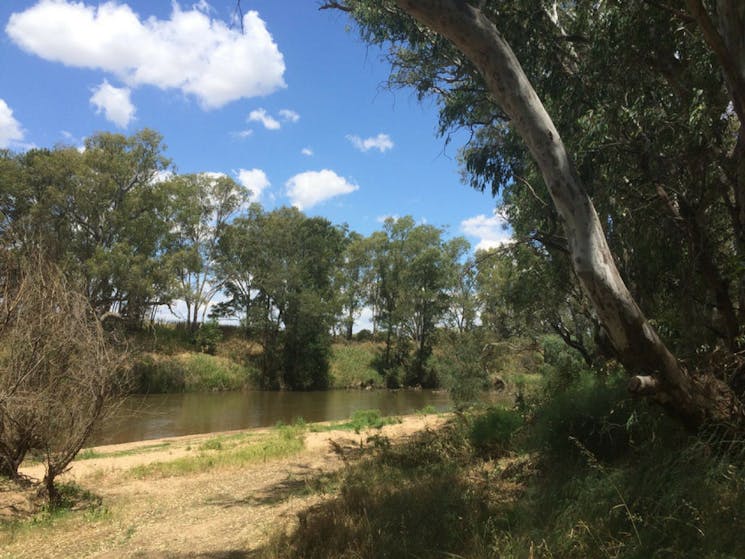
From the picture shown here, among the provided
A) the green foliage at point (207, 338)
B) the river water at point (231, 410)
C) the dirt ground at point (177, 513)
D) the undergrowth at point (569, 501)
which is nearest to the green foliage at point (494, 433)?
the undergrowth at point (569, 501)

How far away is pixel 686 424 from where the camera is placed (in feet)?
14.9

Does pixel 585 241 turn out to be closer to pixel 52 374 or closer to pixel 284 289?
pixel 52 374

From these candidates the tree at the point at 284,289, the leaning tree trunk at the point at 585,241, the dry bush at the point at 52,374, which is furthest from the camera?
the tree at the point at 284,289

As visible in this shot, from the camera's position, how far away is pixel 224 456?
10430 mm

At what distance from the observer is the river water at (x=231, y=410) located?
1870cm

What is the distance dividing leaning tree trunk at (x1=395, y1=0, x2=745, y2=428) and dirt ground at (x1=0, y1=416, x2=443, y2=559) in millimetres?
3423

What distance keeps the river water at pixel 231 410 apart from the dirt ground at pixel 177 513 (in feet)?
19.1

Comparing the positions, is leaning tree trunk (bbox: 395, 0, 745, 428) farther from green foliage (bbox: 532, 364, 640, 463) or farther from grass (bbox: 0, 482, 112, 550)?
grass (bbox: 0, 482, 112, 550)

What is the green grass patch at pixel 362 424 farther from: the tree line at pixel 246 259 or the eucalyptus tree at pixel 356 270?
the eucalyptus tree at pixel 356 270

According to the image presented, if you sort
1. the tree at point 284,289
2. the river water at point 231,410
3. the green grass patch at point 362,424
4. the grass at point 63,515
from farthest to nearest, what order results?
the tree at point 284,289 → the river water at point 231,410 → the green grass patch at point 362,424 → the grass at point 63,515

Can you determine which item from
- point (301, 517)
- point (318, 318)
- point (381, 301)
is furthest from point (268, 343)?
point (301, 517)

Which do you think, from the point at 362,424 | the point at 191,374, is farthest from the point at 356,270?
the point at 362,424

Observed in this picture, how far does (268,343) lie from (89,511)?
32.5 m

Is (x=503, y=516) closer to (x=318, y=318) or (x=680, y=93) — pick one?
(x=680, y=93)
